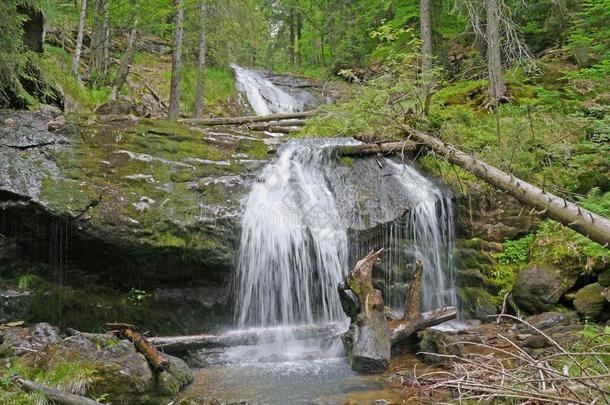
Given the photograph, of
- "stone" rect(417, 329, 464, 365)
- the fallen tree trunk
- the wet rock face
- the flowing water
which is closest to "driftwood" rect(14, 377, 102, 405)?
the flowing water

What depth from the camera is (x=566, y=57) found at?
13938 millimetres

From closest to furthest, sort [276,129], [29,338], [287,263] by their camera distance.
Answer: [29,338], [287,263], [276,129]

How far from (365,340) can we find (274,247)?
88.6 inches

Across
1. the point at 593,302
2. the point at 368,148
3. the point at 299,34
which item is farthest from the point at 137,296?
the point at 299,34

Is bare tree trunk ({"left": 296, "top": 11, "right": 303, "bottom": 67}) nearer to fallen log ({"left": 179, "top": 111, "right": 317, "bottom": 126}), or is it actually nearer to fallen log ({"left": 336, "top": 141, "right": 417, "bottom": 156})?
fallen log ({"left": 179, "top": 111, "right": 317, "bottom": 126})

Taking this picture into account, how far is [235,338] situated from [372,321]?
1997 millimetres

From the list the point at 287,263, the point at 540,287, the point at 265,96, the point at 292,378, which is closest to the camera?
the point at 292,378

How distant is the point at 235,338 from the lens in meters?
6.70

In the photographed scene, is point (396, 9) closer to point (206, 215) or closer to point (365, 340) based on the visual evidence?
point (206, 215)

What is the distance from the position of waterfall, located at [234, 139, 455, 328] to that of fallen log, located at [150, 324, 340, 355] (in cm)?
31

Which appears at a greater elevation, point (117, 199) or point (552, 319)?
point (117, 199)

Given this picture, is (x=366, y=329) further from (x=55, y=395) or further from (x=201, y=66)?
(x=201, y=66)

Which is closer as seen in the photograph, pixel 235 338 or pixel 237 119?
pixel 235 338

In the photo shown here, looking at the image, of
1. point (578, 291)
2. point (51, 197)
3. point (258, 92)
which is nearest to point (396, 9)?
point (258, 92)
